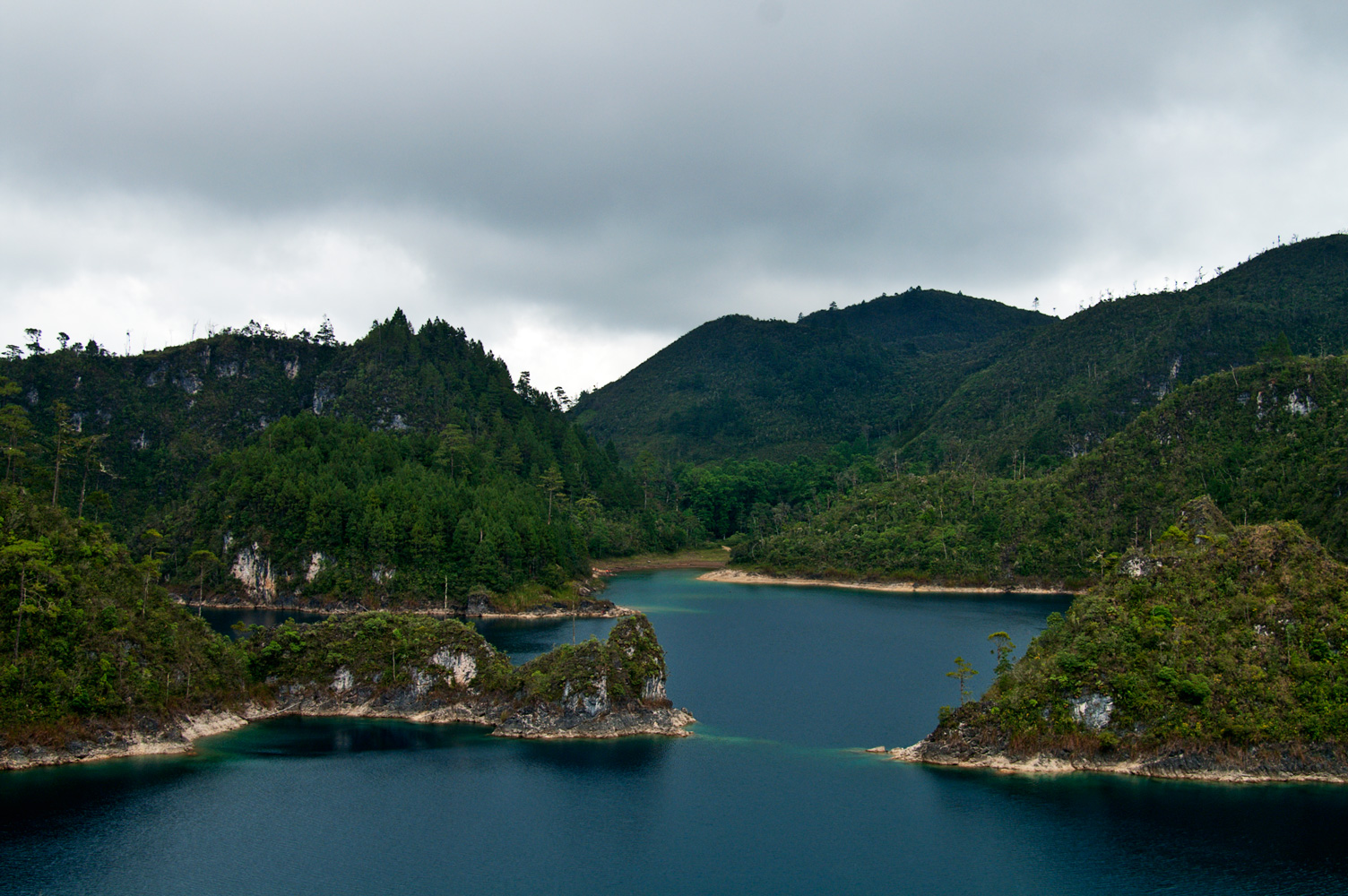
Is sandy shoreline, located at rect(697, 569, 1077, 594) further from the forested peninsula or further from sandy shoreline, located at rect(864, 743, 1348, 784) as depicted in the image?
sandy shoreline, located at rect(864, 743, 1348, 784)

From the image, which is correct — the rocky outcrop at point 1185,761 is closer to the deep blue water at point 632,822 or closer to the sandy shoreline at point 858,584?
the deep blue water at point 632,822

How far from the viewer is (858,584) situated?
141m

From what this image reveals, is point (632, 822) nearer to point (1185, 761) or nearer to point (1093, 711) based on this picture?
point (1093, 711)

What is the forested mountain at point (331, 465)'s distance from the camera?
113 metres

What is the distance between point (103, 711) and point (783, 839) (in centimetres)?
3695

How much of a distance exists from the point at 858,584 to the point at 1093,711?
8990 cm

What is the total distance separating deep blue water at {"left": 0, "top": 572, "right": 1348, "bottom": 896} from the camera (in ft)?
131

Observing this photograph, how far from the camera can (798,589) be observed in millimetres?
138750

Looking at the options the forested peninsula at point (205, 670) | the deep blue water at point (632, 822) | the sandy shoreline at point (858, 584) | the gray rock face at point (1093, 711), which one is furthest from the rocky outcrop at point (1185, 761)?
the sandy shoreline at point (858, 584)

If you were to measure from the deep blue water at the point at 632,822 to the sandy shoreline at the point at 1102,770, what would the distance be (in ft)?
2.21

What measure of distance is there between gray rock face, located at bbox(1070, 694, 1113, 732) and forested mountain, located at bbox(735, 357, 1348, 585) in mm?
67330

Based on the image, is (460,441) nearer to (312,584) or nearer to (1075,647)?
(312,584)

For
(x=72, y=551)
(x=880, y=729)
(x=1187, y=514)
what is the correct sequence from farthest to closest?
1. (x=1187, y=514)
2. (x=880, y=729)
3. (x=72, y=551)

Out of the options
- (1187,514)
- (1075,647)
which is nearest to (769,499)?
(1187,514)
